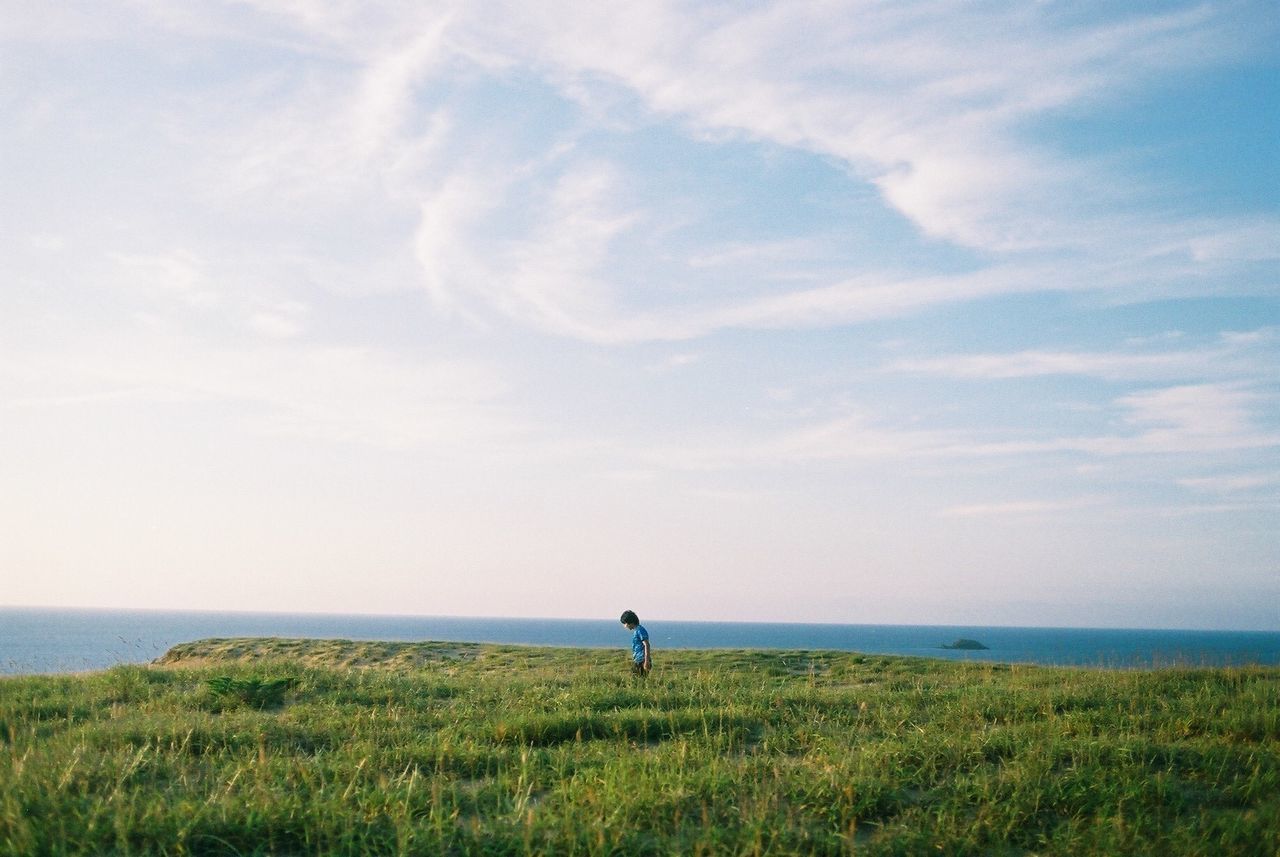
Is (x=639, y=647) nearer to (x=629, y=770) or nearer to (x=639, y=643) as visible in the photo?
(x=639, y=643)

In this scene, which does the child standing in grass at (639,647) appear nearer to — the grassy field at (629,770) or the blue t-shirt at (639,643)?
the blue t-shirt at (639,643)

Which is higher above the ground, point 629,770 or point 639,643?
point 629,770

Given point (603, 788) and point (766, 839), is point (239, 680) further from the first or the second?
point (766, 839)

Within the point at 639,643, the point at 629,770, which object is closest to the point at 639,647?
the point at 639,643

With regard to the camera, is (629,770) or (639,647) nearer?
(629,770)

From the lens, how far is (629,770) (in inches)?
255

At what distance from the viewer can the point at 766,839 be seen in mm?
5164

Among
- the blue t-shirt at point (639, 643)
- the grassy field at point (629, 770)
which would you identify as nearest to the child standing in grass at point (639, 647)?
the blue t-shirt at point (639, 643)

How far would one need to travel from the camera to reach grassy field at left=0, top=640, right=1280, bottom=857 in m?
5.08

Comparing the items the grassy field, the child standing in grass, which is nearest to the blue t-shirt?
the child standing in grass

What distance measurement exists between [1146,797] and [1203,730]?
11.9ft

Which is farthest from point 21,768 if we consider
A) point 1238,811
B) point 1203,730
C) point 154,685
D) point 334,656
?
point 334,656

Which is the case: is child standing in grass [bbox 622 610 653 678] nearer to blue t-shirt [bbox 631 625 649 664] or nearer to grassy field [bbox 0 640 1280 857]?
blue t-shirt [bbox 631 625 649 664]

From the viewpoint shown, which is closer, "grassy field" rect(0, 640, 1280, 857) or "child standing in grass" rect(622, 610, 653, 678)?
"grassy field" rect(0, 640, 1280, 857)
